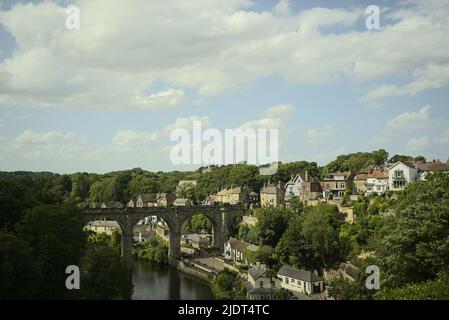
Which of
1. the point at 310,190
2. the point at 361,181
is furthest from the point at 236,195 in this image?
the point at 361,181

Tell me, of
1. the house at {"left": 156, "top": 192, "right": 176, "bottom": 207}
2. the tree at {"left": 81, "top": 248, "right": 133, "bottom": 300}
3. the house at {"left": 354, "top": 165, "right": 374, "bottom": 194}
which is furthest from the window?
the house at {"left": 156, "top": 192, "right": 176, "bottom": 207}

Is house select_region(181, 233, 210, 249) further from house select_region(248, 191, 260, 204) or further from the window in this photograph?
the window

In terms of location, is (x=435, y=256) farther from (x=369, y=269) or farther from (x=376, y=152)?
(x=376, y=152)

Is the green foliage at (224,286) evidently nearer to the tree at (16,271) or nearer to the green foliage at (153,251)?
the green foliage at (153,251)

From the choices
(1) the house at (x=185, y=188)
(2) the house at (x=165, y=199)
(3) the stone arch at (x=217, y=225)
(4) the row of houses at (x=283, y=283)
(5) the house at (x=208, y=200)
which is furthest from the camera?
(1) the house at (x=185, y=188)

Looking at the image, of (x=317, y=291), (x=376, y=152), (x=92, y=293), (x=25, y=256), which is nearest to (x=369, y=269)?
(x=317, y=291)

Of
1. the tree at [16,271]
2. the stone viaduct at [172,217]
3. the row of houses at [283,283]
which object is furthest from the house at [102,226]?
the tree at [16,271]
